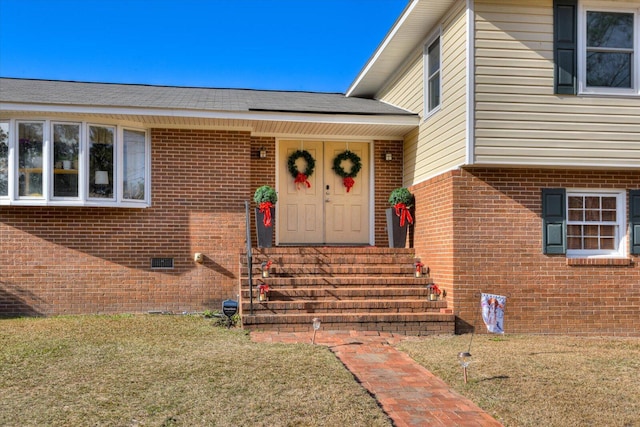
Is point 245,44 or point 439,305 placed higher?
point 245,44

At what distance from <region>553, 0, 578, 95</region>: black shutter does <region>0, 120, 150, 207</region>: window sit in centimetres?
695

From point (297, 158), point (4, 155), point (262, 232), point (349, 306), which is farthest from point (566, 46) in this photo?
point (4, 155)

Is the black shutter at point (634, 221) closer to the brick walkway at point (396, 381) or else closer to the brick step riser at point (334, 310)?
the brick step riser at point (334, 310)

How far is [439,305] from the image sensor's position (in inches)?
360

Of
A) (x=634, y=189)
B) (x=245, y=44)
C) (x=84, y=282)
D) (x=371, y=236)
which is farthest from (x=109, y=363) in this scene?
(x=245, y=44)

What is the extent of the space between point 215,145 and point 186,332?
376cm

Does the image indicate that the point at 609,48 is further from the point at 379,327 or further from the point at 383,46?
the point at 379,327

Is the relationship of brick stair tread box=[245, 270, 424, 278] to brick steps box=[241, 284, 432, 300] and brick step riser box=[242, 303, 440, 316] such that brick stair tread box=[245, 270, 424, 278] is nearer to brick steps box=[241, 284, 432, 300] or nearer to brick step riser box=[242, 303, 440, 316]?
brick steps box=[241, 284, 432, 300]

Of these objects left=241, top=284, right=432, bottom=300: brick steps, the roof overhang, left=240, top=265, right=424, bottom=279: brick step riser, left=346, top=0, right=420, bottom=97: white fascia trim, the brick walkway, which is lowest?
the brick walkway

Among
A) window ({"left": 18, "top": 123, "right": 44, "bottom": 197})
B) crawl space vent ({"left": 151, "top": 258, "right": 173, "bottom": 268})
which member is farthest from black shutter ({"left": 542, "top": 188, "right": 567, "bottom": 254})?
window ({"left": 18, "top": 123, "right": 44, "bottom": 197})

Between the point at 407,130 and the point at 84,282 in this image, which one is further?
the point at 407,130

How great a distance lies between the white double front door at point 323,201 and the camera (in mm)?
12164

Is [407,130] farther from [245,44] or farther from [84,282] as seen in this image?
[245,44]

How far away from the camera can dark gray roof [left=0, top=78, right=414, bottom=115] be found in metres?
10.0
